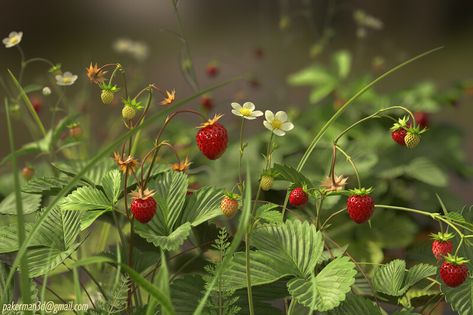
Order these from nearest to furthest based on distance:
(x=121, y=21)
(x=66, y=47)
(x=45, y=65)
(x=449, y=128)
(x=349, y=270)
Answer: (x=349, y=270)
(x=449, y=128)
(x=45, y=65)
(x=66, y=47)
(x=121, y=21)

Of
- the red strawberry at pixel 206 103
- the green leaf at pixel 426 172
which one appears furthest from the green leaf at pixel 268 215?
the red strawberry at pixel 206 103

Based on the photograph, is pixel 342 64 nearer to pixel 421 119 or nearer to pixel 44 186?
pixel 421 119

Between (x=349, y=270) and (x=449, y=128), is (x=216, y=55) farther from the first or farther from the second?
(x=349, y=270)

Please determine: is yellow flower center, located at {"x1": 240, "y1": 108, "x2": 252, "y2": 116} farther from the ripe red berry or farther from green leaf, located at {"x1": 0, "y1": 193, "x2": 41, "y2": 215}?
green leaf, located at {"x1": 0, "y1": 193, "x2": 41, "y2": 215}

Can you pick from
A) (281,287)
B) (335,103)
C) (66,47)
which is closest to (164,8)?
(66,47)

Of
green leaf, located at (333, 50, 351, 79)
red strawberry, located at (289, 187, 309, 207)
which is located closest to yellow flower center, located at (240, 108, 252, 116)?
red strawberry, located at (289, 187, 309, 207)

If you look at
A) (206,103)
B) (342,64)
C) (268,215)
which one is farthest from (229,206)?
(342,64)

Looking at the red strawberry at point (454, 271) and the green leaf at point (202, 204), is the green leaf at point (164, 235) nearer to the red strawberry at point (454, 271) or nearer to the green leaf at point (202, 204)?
the green leaf at point (202, 204)
